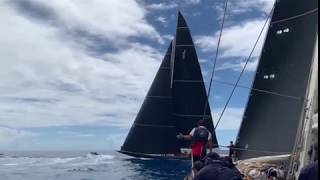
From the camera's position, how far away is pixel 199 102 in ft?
251

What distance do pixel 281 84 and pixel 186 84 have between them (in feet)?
165

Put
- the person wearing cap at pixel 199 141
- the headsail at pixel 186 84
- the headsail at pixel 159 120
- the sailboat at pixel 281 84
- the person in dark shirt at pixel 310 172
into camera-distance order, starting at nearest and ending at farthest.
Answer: the person in dark shirt at pixel 310 172
the person wearing cap at pixel 199 141
the sailboat at pixel 281 84
the headsail at pixel 186 84
the headsail at pixel 159 120

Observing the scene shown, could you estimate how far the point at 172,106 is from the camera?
7719 cm

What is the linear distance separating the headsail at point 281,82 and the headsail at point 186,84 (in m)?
48.1

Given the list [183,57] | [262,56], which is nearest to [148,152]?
[183,57]

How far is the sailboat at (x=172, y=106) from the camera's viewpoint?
75.3 meters

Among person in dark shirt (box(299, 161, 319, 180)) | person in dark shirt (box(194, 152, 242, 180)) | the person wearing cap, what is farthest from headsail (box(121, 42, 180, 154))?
person in dark shirt (box(299, 161, 319, 180))

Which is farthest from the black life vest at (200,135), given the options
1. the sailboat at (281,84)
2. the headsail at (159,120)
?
the headsail at (159,120)

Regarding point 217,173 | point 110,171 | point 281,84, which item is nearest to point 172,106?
point 110,171

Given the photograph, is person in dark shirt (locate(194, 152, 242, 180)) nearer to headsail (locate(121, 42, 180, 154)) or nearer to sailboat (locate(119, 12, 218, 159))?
sailboat (locate(119, 12, 218, 159))

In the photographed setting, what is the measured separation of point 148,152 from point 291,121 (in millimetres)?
60681

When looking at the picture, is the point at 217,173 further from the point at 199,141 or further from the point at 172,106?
the point at 172,106

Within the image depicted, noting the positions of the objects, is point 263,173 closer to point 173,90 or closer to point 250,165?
point 250,165

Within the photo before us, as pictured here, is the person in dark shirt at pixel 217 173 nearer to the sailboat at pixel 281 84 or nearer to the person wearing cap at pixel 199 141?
the person wearing cap at pixel 199 141
